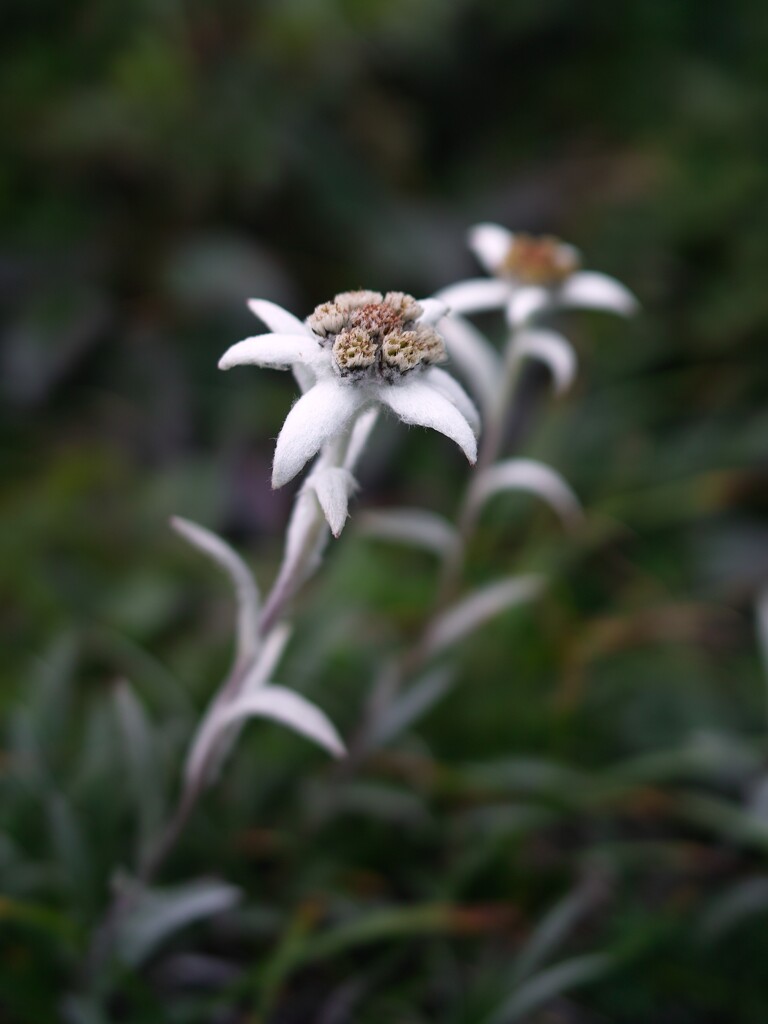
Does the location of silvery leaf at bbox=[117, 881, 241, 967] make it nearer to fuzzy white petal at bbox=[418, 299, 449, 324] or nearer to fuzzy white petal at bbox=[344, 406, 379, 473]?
fuzzy white petal at bbox=[344, 406, 379, 473]

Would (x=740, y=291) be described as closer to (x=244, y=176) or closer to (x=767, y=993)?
(x=244, y=176)

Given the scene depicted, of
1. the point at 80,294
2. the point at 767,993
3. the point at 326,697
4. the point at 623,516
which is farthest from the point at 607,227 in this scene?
the point at 767,993

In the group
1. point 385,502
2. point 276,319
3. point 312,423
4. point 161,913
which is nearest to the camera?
point 312,423

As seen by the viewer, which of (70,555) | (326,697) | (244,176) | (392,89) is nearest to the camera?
(326,697)

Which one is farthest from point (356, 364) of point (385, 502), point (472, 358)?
point (385, 502)

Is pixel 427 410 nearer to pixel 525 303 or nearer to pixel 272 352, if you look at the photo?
pixel 272 352

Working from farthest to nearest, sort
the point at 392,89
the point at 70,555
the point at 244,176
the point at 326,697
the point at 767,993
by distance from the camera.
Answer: the point at 392,89 < the point at 244,176 < the point at 70,555 < the point at 326,697 < the point at 767,993
